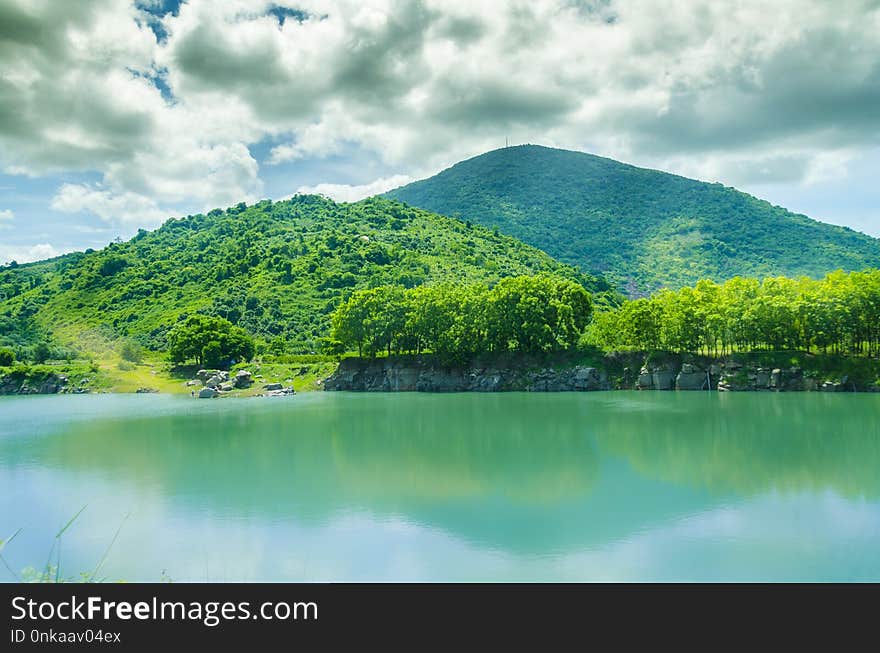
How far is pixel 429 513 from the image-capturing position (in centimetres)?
2039

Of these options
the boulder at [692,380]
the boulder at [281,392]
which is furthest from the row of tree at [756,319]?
the boulder at [281,392]

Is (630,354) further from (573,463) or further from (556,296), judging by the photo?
(573,463)

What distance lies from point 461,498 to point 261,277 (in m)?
127

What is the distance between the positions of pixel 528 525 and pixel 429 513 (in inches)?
132

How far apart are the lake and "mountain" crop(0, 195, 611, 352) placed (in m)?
79.1

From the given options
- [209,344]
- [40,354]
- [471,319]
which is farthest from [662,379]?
[40,354]

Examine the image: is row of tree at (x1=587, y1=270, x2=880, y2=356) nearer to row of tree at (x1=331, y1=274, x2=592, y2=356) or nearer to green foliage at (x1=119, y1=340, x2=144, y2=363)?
row of tree at (x1=331, y1=274, x2=592, y2=356)

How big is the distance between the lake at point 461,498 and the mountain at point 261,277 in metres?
79.1

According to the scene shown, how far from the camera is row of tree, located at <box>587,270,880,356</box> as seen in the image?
65.0 m

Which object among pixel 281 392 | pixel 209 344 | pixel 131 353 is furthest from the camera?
pixel 131 353

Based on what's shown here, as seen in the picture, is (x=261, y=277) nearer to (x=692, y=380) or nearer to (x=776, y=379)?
(x=692, y=380)

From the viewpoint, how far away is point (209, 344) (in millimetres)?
93875

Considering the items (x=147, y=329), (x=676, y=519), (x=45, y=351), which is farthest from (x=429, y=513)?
(x=147, y=329)

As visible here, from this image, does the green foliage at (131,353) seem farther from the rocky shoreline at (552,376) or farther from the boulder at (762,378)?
the boulder at (762,378)
